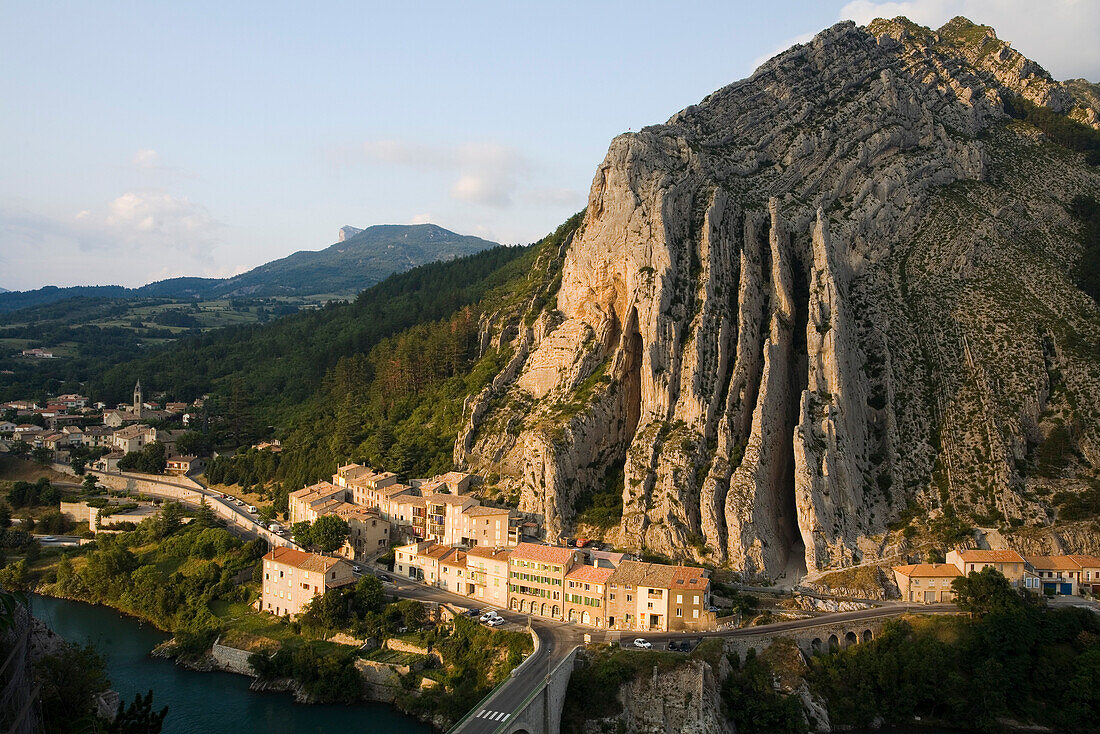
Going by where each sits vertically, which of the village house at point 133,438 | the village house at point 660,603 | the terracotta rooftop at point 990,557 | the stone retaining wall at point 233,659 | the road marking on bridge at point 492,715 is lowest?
the stone retaining wall at point 233,659

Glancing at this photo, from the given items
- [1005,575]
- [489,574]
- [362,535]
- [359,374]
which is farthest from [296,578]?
[1005,575]

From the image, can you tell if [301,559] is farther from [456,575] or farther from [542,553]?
[542,553]

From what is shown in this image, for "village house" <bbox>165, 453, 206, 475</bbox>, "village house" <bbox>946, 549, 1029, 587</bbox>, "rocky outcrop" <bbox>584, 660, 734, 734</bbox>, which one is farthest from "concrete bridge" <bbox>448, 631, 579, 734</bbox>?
"village house" <bbox>165, 453, 206, 475</bbox>

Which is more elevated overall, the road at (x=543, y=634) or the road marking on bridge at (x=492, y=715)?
the road at (x=543, y=634)

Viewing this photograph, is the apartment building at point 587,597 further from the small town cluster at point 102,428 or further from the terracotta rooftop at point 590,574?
the small town cluster at point 102,428

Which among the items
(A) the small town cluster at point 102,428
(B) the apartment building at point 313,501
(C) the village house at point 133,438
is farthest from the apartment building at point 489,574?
(C) the village house at point 133,438
